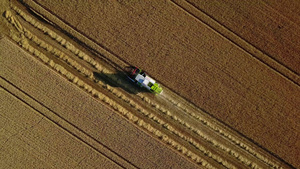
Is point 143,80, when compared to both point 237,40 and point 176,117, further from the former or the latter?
point 237,40

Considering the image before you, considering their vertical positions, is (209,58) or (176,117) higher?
(209,58)

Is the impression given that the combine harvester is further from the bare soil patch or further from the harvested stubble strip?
the harvested stubble strip

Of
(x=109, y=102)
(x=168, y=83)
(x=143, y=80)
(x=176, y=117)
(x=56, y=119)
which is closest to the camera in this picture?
(x=143, y=80)

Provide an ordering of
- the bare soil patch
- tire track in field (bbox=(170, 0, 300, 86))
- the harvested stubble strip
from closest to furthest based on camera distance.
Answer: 1. the harvested stubble strip
2. the bare soil patch
3. tire track in field (bbox=(170, 0, 300, 86))

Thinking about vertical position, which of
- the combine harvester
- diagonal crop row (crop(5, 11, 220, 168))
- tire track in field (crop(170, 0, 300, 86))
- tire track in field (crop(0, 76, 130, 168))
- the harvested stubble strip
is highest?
tire track in field (crop(170, 0, 300, 86))

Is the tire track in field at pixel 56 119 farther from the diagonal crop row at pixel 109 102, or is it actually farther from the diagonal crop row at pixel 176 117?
the diagonal crop row at pixel 176 117

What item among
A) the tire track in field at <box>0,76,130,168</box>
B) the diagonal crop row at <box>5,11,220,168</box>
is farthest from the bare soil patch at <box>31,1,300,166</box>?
the tire track in field at <box>0,76,130,168</box>

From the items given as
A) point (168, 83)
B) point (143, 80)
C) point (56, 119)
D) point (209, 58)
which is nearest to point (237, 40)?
point (209, 58)

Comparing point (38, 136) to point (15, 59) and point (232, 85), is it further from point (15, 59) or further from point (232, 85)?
point (232, 85)
